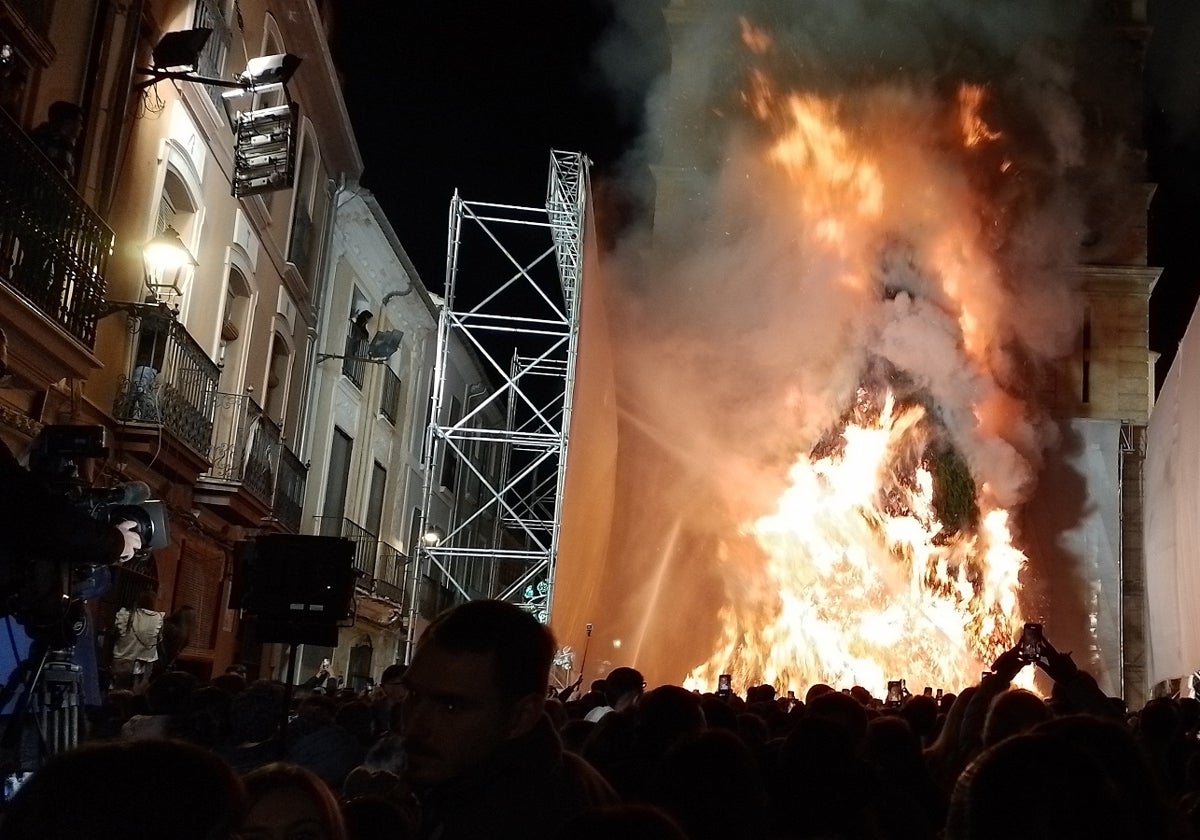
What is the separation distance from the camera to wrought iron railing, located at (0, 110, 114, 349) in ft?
28.1

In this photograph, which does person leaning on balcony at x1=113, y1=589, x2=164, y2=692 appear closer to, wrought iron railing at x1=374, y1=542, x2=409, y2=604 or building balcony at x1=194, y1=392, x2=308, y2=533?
building balcony at x1=194, y1=392, x2=308, y2=533

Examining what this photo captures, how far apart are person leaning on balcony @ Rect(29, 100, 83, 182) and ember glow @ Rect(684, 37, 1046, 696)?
15003mm

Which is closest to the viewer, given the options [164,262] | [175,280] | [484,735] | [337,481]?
[484,735]

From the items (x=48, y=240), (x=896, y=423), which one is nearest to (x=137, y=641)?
(x=48, y=240)

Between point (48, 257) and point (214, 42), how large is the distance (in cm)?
484

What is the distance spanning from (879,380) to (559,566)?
857 centimetres

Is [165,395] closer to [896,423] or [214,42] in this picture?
[214,42]

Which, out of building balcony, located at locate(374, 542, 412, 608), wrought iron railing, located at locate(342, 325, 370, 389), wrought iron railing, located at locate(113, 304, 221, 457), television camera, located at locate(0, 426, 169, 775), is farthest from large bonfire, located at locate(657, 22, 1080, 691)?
television camera, located at locate(0, 426, 169, 775)

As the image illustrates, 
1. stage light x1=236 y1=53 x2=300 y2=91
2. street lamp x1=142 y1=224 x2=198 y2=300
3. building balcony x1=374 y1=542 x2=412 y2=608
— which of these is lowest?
building balcony x1=374 y1=542 x2=412 y2=608

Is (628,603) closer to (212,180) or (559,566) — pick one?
(559,566)

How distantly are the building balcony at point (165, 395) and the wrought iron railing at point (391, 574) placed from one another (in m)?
9.63

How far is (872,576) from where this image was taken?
71.3 feet

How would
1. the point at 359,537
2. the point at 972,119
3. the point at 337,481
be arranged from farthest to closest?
1. the point at 972,119
2. the point at 359,537
3. the point at 337,481

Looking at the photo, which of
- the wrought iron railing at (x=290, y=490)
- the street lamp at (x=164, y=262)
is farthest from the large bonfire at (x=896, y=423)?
the street lamp at (x=164, y=262)
